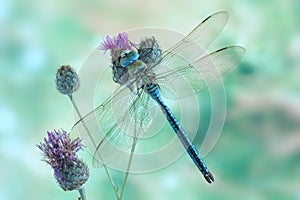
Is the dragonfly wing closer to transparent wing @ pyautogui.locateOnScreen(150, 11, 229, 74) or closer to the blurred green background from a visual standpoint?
transparent wing @ pyautogui.locateOnScreen(150, 11, 229, 74)

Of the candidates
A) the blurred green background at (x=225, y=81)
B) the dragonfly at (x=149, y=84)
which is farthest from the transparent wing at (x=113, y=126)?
the blurred green background at (x=225, y=81)

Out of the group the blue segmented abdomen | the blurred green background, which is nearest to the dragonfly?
the blue segmented abdomen

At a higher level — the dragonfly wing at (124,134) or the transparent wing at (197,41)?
the transparent wing at (197,41)

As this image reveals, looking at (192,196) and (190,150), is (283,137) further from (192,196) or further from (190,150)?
(190,150)

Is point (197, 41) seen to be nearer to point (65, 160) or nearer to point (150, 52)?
point (150, 52)

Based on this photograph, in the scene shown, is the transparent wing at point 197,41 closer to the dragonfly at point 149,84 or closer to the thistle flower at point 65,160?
the dragonfly at point 149,84

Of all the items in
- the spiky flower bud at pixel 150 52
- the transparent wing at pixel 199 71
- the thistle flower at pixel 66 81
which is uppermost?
the thistle flower at pixel 66 81

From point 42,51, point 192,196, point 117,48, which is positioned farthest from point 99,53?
point 192,196

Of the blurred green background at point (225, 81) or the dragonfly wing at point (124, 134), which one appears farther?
the blurred green background at point (225, 81)
